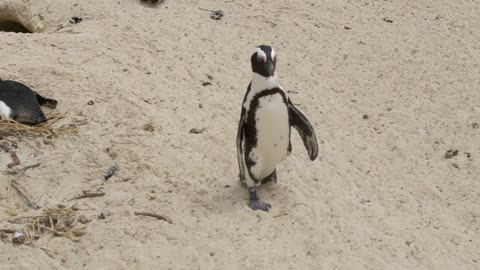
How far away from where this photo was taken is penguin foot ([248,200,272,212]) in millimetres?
3787

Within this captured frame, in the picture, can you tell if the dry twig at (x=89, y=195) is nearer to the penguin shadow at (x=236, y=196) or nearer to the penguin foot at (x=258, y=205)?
the penguin shadow at (x=236, y=196)

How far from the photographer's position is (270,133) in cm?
364

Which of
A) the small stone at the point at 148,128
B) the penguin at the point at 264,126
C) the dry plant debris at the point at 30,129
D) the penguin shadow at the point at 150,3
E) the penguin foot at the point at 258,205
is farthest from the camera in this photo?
the penguin shadow at the point at 150,3

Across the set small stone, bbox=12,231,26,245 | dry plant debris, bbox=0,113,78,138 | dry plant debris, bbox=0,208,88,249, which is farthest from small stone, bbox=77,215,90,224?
dry plant debris, bbox=0,113,78,138

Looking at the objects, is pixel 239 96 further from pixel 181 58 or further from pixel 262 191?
pixel 262 191

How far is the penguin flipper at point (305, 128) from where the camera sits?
3792 mm

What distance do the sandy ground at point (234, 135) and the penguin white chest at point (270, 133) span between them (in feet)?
0.86

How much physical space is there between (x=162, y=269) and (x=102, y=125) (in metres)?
1.34

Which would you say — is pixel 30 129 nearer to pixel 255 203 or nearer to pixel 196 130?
pixel 196 130

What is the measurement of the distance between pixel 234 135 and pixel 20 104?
4.53ft

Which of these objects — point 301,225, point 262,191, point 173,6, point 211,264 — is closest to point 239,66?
point 173,6

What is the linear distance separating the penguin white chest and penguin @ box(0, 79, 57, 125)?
1461 millimetres

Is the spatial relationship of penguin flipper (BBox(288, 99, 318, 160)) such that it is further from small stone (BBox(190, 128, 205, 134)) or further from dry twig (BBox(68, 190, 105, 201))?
dry twig (BBox(68, 190, 105, 201))

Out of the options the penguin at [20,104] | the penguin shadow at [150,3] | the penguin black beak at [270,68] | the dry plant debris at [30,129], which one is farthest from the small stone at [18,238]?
the penguin shadow at [150,3]
